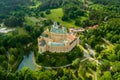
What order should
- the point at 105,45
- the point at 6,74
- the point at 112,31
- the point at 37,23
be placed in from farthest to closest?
1. the point at 37,23
2. the point at 112,31
3. the point at 105,45
4. the point at 6,74

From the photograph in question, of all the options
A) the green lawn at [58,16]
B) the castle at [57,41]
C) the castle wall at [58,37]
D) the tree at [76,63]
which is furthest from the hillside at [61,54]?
the castle wall at [58,37]

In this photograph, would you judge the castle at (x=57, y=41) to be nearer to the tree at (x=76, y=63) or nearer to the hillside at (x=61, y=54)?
the hillside at (x=61, y=54)

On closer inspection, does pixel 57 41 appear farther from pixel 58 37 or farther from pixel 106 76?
pixel 106 76

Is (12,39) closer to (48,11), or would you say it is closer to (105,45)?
(105,45)

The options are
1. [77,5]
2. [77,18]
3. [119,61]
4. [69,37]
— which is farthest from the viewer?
[77,5]

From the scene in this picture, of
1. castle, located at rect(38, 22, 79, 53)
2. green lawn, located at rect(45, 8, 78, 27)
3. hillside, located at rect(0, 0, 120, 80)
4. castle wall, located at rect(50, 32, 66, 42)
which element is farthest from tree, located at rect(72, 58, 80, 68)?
green lawn, located at rect(45, 8, 78, 27)

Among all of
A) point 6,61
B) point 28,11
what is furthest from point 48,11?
point 6,61

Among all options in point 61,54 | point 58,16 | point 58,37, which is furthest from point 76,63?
point 58,16

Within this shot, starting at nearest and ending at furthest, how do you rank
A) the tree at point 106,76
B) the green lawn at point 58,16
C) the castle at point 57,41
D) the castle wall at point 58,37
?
the tree at point 106,76 < the castle at point 57,41 < the castle wall at point 58,37 < the green lawn at point 58,16
